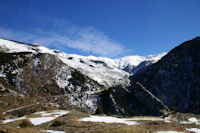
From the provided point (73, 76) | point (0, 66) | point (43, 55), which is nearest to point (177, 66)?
point (73, 76)

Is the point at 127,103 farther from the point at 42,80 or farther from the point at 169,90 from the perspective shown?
the point at 42,80

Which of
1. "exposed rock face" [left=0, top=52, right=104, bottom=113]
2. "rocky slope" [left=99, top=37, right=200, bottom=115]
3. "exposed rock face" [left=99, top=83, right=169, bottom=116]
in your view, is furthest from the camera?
"exposed rock face" [left=99, top=83, right=169, bottom=116]

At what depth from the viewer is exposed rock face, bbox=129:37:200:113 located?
435ft

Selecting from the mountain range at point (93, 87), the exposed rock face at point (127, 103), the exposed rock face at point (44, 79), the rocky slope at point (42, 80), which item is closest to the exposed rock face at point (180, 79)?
the mountain range at point (93, 87)

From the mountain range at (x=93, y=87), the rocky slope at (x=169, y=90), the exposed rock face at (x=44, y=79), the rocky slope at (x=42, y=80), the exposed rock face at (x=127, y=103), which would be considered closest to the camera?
the rocky slope at (x=42, y=80)

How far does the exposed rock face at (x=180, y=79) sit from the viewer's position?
435 feet

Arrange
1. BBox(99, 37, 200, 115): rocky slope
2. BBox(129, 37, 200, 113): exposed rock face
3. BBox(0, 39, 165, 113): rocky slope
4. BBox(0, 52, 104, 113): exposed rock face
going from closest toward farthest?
BBox(0, 39, 165, 113): rocky slope, BBox(0, 52, 104, 113): exposed rock face, BBox(129, 37, 200, 113): exposed rock face, BBox(99, 37, 200, 115): rocky slope

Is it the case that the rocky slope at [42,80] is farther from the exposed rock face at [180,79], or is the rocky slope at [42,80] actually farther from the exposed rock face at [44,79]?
the exposed rock face at [180,79]

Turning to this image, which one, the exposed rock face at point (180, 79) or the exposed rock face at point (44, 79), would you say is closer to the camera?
the exposed rock face at point (44, 79)

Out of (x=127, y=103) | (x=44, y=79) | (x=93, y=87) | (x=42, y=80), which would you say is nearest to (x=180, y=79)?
(x=127, y=103)

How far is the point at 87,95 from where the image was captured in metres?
134

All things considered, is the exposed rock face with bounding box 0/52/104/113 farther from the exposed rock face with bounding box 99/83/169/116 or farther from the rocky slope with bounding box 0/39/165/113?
the exposed rock face with bounding box 99/83/169/116

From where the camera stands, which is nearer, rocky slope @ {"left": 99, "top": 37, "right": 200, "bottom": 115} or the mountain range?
the mountain range

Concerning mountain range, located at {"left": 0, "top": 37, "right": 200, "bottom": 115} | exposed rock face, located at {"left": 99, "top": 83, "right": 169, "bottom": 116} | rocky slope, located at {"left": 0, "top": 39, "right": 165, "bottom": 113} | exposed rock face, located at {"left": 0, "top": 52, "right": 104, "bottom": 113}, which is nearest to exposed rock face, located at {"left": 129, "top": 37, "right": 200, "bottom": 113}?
mountain range, located at {"left": 0, "top": 37, "right": 200, "bottom": 115}
